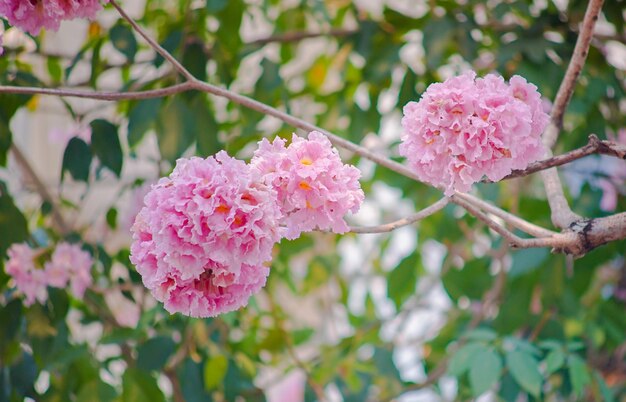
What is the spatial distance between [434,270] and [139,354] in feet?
4.18

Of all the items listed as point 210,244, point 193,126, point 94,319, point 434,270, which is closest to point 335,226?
point 210,244

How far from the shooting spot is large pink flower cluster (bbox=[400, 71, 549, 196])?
0.76 metres

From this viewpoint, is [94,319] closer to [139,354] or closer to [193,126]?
[139,354]

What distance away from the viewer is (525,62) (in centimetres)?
142

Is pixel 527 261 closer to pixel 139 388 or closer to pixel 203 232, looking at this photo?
pixel 139 388

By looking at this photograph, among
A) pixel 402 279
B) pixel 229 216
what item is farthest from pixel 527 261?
pixel 229 216

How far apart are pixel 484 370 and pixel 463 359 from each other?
60mm

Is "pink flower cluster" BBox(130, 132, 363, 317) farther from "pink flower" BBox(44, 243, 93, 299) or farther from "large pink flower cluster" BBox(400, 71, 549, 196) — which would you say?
"pink flower" BBox(44, 243, 93, 299)

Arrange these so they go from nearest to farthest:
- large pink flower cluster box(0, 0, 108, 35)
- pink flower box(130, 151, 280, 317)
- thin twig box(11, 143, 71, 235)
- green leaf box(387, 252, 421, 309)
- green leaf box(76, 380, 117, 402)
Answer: pink flower box(130, 151, 280, 317) → large pink flower cluster box(0, 0, 108, 35) → green leaf box(76, 380, 117, 402) → thin twig box(11, 143, 71, 235) → green leaf box(387, 252, 421, 309)

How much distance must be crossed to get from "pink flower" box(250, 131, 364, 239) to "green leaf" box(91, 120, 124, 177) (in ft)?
1.71

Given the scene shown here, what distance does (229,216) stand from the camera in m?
0.71

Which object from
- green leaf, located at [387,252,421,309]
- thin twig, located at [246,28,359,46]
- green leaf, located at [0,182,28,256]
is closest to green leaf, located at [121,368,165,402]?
green leaf, located at [0,182,28,256]

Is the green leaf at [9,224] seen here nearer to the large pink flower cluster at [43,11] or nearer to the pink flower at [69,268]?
the pink flower at [69,268]

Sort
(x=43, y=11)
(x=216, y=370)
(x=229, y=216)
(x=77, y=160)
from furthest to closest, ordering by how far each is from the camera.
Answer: (x=216, y=370) → (x=77, y=160) → (x=43, y=11) → (x=229, y=216)
